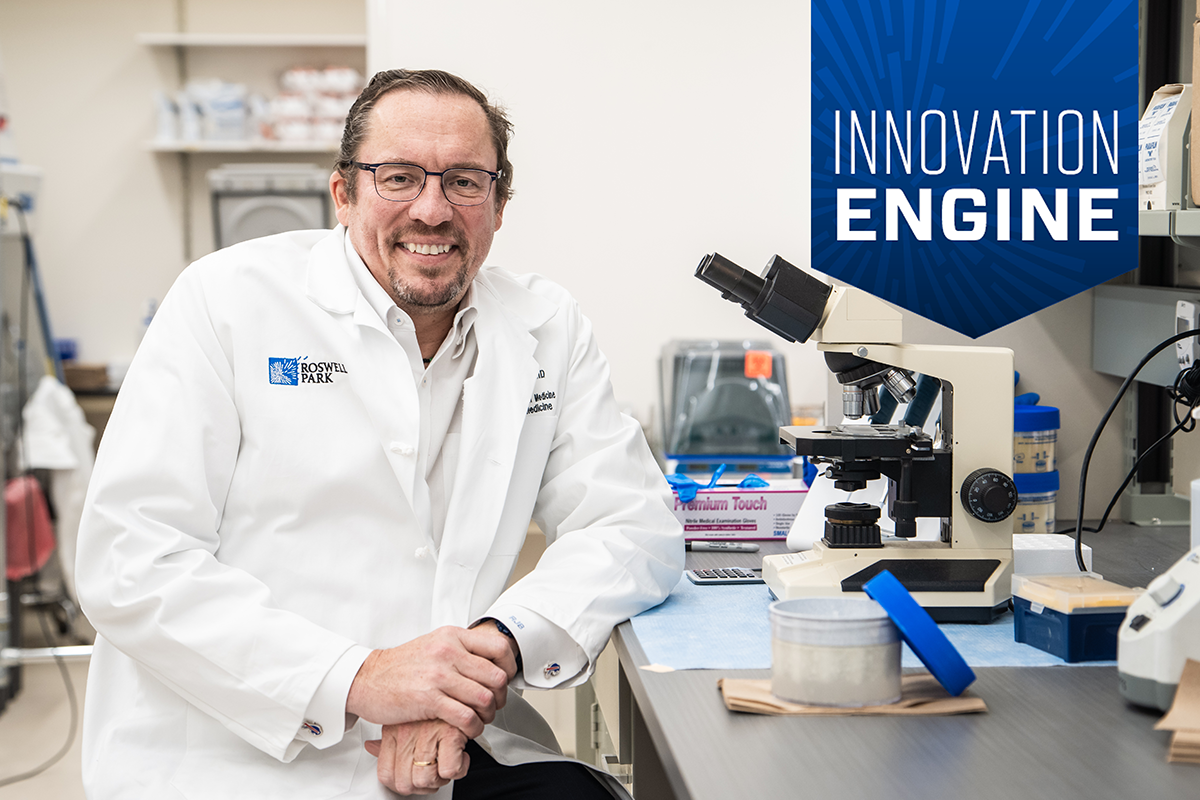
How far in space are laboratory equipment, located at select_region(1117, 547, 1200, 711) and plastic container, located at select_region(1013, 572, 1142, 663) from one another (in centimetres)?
11

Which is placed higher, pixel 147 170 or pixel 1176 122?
pixel 147 170

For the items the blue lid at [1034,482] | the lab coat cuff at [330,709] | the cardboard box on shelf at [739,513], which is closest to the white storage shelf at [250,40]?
the cardboard box on shelf at [739,513]

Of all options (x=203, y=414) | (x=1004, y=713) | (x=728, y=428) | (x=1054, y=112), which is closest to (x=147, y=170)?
(x=728, y=428)

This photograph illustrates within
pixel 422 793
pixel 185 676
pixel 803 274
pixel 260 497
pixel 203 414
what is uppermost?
pixel 803 274

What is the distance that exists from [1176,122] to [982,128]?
269 millimetres

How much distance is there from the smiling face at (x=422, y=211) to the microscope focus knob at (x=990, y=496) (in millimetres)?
722

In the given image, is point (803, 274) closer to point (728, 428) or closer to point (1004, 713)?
point (1004, 713)

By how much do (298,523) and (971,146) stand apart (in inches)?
45.4

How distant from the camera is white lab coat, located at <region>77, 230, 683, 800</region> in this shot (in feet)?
3.91

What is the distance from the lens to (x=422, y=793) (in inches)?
48.4

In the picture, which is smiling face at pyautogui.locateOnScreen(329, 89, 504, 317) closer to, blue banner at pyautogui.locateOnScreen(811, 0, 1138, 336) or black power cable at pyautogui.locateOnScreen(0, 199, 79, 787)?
blue banner at pyautogui.locateOnScreen(811, 0, 1138, 336)

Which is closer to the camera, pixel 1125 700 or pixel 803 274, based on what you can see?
pixel 1125 700

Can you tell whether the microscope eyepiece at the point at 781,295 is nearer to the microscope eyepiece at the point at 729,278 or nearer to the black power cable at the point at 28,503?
the microscope eyepiece at the point at 729,278

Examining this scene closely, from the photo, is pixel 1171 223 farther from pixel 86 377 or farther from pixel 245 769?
pixel 86 377
